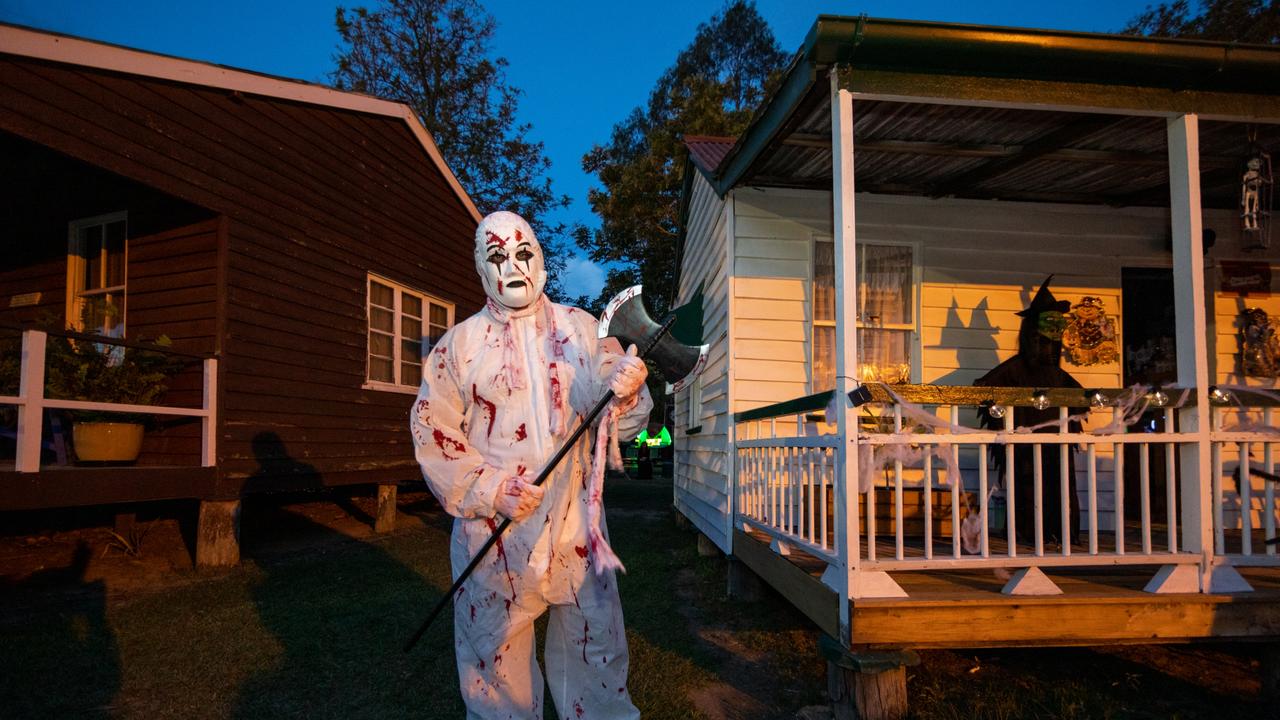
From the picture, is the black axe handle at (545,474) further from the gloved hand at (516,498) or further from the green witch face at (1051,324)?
the green witch face at (1051,324)

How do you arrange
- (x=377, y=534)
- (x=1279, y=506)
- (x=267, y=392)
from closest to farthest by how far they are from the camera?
1. (x=1279, y=506)
2. (x=267, y=392)
3. (x=377, y=534)

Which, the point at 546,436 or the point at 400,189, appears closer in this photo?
the point at 546,436

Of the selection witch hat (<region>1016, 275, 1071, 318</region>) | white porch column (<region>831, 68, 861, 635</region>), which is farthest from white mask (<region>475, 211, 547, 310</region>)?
witch hat (<region>1016, 275, 1071, 318</region>)

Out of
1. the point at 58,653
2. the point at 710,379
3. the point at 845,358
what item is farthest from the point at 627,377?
the point at 710,379

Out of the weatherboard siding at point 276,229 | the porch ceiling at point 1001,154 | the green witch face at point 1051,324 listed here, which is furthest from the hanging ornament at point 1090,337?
the weatherboard siding at point 276,229

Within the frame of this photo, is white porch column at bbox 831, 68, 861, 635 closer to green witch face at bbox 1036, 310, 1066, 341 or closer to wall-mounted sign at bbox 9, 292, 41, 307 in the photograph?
green witch face at bbox 1036, 310, 1066, 341

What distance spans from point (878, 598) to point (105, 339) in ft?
19.5

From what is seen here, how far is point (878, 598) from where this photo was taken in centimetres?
326

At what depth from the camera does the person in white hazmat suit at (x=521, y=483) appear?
248 centimetres

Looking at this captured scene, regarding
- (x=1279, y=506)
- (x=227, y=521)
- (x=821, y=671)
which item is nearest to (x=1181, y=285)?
(x=821, y=671)

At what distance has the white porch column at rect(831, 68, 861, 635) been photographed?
129 inches

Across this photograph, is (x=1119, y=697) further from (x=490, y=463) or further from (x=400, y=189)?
(x=400, y=189)

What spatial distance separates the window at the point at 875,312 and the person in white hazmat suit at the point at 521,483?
4.01 metres

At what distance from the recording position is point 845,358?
354cm
